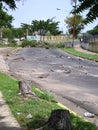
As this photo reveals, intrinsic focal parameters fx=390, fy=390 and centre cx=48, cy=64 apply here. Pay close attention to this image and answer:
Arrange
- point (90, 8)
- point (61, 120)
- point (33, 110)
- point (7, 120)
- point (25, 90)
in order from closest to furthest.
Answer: point (90, 8)
point (61, 120)
point (7, 120)
point (33, 110)
point (25, 90)

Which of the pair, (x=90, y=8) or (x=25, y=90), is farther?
(x=25, y=90)

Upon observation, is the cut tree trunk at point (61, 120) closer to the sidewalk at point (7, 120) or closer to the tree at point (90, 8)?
the sidewalk at point (7, 120)

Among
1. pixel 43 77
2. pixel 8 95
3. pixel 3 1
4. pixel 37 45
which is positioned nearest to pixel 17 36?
pixel 37 45

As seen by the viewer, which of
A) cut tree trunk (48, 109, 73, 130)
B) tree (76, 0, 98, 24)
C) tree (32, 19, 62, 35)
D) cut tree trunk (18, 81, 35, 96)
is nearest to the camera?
tree (76, 0, 98, 24)

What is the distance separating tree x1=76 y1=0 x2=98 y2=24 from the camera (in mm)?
2986

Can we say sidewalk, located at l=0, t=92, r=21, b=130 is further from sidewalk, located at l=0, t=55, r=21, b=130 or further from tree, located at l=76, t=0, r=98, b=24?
tree, located at l=76, t=0, r=98, b=24

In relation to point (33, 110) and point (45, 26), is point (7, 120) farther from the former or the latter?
point (45, 26)

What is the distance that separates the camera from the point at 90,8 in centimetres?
298

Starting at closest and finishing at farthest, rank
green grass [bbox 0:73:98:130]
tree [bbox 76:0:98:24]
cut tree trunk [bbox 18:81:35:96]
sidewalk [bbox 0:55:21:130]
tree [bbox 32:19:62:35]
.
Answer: tree [bbox 76:0:98:24] < sidewalk [bbox 0:55:21:130] < green grass [bbox 0:73:98:130] < cut tree trunk [bbox 18:81:35:96] < tree [bbox 32:19:62:35]

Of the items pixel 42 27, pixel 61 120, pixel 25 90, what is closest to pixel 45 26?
pixel 42 27

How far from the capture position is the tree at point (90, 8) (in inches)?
118

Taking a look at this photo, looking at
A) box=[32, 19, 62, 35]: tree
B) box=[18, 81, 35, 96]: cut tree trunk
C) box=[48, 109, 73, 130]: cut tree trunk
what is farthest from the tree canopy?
box=[48, 109, 73, 130]: cut tree trunk

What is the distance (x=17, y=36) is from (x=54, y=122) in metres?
125

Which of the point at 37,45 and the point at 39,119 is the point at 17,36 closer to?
the point at 37,45
